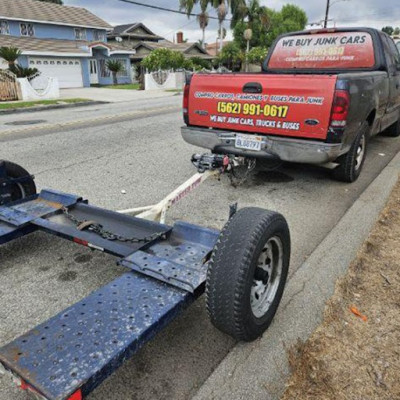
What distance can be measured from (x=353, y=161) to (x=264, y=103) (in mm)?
1600

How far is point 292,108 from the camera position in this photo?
4512 millimetres

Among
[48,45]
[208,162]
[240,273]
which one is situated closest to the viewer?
[240,273]

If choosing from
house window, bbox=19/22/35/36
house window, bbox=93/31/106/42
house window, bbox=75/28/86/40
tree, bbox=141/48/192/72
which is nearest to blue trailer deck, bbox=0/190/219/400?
tree, bbox=141/48/192/72

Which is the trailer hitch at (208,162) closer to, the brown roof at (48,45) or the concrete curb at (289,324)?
the concrete curb at (289,324)

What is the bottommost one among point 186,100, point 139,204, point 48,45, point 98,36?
point 139,204

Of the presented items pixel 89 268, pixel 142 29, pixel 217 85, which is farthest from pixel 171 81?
pixel 89 268

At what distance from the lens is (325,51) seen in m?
6.35

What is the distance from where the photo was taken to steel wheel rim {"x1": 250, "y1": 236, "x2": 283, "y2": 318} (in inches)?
94.9

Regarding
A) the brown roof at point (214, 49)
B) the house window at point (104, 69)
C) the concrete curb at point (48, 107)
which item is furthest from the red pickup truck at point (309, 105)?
the brown roof at point (214, 49)

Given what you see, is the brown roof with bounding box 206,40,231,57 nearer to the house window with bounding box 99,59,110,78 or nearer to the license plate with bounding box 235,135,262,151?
the house window with bounding box 99,59,110,78

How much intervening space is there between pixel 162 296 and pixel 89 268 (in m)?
1.40

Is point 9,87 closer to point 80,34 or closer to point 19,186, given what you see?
point 19,186

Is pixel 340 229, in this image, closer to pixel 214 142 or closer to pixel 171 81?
pixel 214 142

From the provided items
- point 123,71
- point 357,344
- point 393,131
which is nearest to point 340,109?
point 357,344
